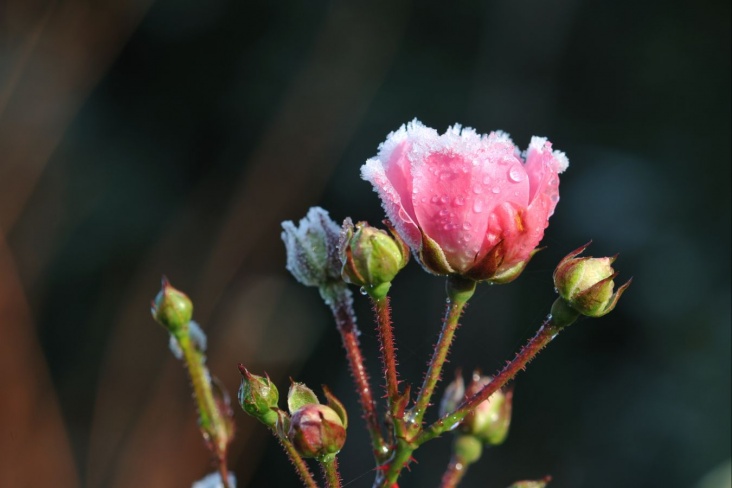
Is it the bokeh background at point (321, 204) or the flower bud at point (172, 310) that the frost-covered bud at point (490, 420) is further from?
the bokeh background at point (321, 204)

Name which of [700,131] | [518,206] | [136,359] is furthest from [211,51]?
[518,206]

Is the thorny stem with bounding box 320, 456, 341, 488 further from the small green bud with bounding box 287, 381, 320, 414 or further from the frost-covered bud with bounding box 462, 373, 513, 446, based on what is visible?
the frost-covered bud with bounding box 462, 373, 513, 446

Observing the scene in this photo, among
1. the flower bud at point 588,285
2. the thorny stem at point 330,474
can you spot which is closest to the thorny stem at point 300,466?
the thorny stem at point 330,474

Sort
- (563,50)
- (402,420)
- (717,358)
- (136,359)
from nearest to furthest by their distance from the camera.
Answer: (402,420) < (717,358) < (136,359) < (563,50)

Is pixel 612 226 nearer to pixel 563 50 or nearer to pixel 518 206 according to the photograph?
pixel 563 50

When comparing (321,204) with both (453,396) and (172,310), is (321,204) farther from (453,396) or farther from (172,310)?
(172,310)
